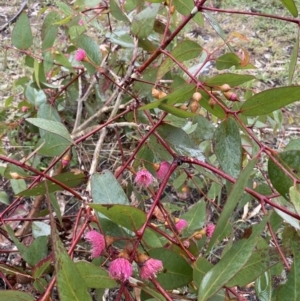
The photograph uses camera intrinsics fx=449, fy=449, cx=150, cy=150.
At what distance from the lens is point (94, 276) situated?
0.53m

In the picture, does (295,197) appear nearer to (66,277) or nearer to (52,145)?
(66,277)

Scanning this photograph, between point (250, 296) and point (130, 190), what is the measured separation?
0.56 metres

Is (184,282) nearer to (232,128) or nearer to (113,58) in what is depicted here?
(232,128)

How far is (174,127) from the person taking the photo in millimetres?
750

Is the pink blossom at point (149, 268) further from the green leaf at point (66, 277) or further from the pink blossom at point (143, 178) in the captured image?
the pink blossom at point (143, 178)

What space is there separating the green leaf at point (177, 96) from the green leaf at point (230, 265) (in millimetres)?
217

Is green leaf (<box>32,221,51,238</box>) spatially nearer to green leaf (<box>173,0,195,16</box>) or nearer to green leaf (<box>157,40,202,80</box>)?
green leaf (<box>157,40,202,80</box>)

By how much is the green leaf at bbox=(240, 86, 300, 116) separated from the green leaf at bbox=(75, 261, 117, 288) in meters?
0.28

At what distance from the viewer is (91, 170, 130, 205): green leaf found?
0.59m

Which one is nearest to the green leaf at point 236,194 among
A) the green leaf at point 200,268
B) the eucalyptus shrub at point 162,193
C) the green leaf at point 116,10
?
the eucalyptus shrub at point 162,193

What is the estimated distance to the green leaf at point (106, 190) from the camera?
59 centimetres

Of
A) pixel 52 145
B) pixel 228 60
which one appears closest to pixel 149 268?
pixel 52 145

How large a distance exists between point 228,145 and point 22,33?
69 centimetres

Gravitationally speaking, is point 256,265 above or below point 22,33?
below
